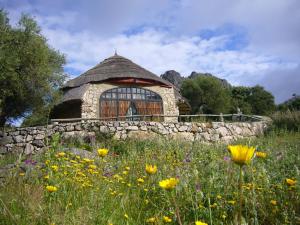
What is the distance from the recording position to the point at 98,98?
19.1m

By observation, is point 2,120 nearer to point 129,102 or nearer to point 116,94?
point 116,94

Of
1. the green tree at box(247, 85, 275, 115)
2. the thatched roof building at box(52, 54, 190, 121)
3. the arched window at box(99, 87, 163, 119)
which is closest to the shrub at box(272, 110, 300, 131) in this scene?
the thatched roof building at box(52, 54, 190, 121)

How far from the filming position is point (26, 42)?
1361 cm

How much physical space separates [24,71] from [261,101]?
3905cm

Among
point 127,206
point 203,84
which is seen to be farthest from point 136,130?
point 203,84

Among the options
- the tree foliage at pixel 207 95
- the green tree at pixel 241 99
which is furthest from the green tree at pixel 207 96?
the green tree at pixel 241 99

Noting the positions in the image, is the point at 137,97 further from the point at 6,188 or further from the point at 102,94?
the point at 6,188

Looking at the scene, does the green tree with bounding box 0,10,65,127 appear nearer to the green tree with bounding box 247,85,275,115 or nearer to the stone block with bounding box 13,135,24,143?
the stone block with bounding box 13,135,24,143

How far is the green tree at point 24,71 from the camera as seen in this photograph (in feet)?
41.4

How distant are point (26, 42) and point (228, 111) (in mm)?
30807

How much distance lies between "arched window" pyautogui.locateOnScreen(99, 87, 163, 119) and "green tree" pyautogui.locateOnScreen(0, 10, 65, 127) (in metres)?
4.66

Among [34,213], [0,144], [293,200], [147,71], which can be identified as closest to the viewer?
[34,213]

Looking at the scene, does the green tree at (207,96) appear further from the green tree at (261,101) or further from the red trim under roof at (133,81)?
the red trim under roof at (133,81)

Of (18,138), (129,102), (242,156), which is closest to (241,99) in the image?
(129,102)
